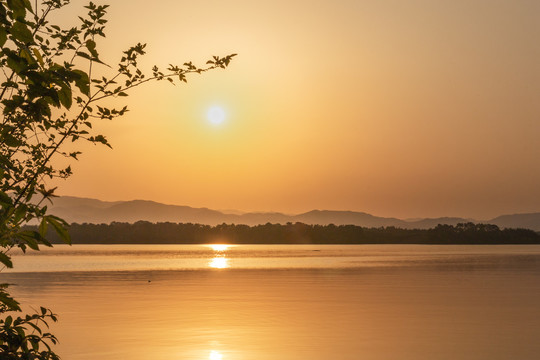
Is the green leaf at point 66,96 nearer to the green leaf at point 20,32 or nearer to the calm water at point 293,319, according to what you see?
the green leaf at point 20,32

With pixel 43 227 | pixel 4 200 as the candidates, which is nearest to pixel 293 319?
pixel 43 227

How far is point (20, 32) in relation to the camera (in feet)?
12.9

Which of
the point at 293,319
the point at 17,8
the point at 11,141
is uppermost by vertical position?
the point at 17,8

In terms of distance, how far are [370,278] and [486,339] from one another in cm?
2898

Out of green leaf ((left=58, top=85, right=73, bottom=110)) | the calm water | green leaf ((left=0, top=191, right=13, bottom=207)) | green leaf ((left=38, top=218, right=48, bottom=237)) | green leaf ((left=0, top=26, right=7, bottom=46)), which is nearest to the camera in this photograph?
green leaf ((left=0, top=26, right=7, bottom=46))

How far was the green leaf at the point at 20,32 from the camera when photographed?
3.92m

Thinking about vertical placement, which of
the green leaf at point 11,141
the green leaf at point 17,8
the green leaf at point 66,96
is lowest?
the green leaf at point 11,141

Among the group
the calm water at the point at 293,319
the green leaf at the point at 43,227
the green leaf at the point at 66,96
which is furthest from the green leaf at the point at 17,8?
the calm water at the point at 293,319

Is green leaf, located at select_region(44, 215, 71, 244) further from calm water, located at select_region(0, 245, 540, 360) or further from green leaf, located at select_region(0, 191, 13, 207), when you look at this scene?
calm water, located at select_region(0, 245, 540, 360)

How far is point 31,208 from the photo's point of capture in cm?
518

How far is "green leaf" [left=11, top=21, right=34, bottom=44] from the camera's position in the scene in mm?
3920

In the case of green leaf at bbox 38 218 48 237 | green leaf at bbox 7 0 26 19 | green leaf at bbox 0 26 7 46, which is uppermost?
green leaf at bbox 7 0 26 19

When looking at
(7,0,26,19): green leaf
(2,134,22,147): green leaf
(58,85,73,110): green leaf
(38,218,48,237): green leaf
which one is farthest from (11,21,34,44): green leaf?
(38,218,48,237): green leaf

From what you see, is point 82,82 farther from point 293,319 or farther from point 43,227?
point 293,319
